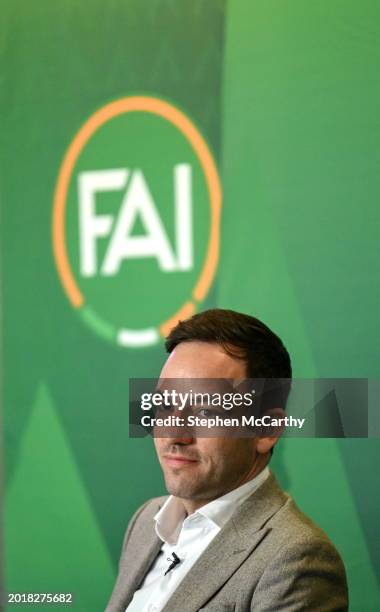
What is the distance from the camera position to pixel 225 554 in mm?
1488

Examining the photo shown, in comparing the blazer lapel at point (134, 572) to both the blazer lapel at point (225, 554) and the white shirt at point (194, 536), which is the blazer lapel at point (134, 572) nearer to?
the white shirt at point (194, 536)

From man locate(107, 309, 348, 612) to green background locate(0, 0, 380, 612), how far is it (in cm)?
35

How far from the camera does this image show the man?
4.62 feet

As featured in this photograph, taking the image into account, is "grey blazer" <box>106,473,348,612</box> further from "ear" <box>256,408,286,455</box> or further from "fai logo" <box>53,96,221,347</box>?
"fai logo" <box>53,96,221,347</box>

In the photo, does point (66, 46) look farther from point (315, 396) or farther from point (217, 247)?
point (315, 396)

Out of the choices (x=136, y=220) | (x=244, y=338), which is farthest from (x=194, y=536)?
(x=136, y=220)

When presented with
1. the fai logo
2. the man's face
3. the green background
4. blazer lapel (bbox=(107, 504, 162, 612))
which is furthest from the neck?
the fai logo

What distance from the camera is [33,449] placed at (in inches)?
89.5

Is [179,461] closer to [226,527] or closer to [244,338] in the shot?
[226,527]

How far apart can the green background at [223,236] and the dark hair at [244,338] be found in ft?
1.12

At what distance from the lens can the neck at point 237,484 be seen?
1.58 meters

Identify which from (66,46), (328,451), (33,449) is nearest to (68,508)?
(33,449)

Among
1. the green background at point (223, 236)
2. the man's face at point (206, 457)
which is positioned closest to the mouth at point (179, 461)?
the man's face at point (206, 457)

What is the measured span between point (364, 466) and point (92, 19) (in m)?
1.31
